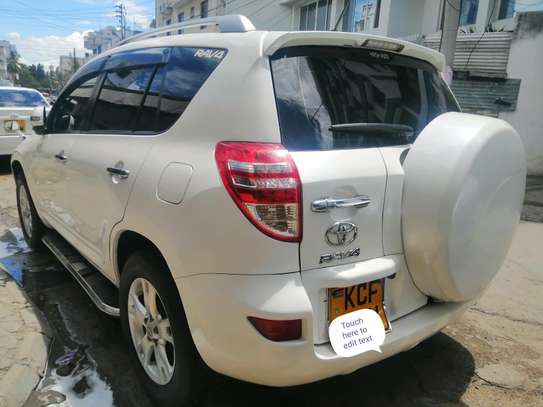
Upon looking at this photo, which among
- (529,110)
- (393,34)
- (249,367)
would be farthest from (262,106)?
(393,34)

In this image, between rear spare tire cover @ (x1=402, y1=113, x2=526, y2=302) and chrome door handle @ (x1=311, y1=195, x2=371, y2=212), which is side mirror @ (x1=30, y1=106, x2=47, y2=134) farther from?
rear spare tire cover @ (x1=402, y1=113, x2=526, y2=302)

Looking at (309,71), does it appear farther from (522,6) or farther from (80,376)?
(522,6)

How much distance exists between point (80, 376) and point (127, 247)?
841 millimetres

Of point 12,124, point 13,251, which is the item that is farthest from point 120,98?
point 12,124

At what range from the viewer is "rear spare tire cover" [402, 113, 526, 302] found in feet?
6.19

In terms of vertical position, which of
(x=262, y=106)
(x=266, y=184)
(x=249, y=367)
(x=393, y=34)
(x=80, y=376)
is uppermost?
(x=393, y=34)

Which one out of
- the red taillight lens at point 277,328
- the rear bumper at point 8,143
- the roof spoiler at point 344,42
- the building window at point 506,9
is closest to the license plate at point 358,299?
the red taillight lens at point 277,328

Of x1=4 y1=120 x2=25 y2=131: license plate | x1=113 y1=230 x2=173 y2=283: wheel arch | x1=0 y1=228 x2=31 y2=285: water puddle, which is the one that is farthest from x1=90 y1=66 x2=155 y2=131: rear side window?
x1=4 y1=120 x2=25 y2=131: license plate

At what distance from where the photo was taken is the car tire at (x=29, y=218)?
14.1 feet

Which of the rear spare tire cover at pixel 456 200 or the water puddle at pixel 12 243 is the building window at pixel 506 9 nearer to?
the rear spare tire cover at pixel 456 200

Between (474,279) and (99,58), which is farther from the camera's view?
(99,58)

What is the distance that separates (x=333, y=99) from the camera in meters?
1.99

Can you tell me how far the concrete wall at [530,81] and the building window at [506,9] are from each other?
0.93 m

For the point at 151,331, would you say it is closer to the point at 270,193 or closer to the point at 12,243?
the point at 270,193
